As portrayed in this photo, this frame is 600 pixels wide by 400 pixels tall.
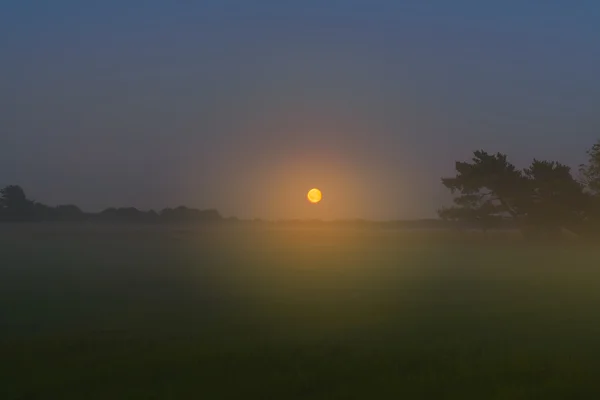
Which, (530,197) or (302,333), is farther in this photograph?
(530,197)

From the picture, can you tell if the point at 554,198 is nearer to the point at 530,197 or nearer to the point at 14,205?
the point at 530,197

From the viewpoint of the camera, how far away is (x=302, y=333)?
1741 cm

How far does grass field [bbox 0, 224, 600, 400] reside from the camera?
12.1 m

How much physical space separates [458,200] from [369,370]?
4584 centimetres

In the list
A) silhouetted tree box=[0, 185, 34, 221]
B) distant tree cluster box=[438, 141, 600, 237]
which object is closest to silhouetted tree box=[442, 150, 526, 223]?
distant tree cluster box=[438, 141, 600, 237]

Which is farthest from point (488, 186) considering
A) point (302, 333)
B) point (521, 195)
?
point (302, 333)

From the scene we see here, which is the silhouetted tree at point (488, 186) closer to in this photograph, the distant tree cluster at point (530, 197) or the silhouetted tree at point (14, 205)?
the distant tree cluster at point (530, 197)

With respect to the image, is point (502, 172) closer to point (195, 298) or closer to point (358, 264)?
point (358, 264)

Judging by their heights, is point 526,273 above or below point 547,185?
below

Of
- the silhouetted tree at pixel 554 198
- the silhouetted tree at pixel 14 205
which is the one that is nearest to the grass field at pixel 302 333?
the silhouetted tree at pixel 554 198

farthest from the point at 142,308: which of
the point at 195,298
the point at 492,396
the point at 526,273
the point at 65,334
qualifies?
the point at 526,273

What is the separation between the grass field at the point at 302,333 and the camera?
12094mm

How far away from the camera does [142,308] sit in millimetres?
23375

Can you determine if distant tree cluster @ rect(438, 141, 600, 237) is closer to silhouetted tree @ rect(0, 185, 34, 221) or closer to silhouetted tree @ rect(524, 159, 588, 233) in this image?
silhouetted tree @ rect(524, 159, 588, 233)
